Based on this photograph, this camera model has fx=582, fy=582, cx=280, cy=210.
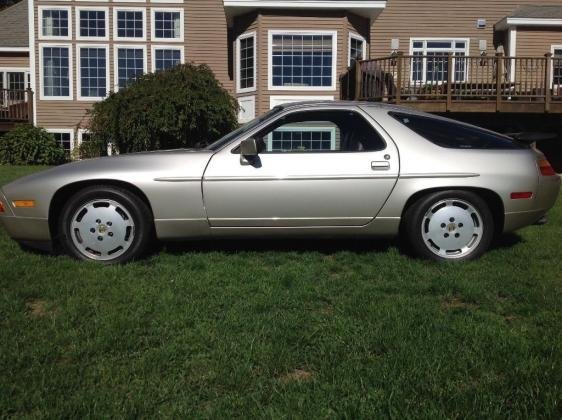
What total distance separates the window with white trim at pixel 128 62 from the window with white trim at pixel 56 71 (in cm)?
151

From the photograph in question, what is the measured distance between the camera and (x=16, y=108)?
17.9m

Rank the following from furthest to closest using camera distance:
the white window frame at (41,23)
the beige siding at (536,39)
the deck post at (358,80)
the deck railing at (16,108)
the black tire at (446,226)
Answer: the deck railing at (16,108)
the white window frame at (41,23)
the beige siding at (536,39)
the deck post at (358,80)
the black tire at (446,226)

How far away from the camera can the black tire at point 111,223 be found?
475cm

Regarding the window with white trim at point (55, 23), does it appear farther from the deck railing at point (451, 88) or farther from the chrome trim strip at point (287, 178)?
the chrome trim strip at point (287, 178)

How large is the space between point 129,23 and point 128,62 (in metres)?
1.16

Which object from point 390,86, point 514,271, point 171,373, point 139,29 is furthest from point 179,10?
point 171,373

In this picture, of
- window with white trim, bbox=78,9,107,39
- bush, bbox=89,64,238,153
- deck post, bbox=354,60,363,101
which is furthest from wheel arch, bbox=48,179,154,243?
window with white trim, bbox=78,9,107,39

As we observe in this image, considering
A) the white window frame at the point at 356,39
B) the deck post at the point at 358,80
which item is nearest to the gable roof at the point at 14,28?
the white window frame at the point at 356,39

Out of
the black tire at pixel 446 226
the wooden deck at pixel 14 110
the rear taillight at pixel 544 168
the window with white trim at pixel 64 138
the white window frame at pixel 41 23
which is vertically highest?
the white window frame at pixel 41 23

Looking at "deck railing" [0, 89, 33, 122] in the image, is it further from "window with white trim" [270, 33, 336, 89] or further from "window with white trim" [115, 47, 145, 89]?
"window with white trim" [270, 33, 336, 89]

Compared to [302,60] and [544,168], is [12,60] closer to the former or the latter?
[302,60]

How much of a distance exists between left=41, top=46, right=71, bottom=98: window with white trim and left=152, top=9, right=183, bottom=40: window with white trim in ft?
9.07

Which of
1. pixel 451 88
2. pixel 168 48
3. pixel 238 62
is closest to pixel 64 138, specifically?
pixel 168 48

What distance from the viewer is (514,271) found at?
182 inches
